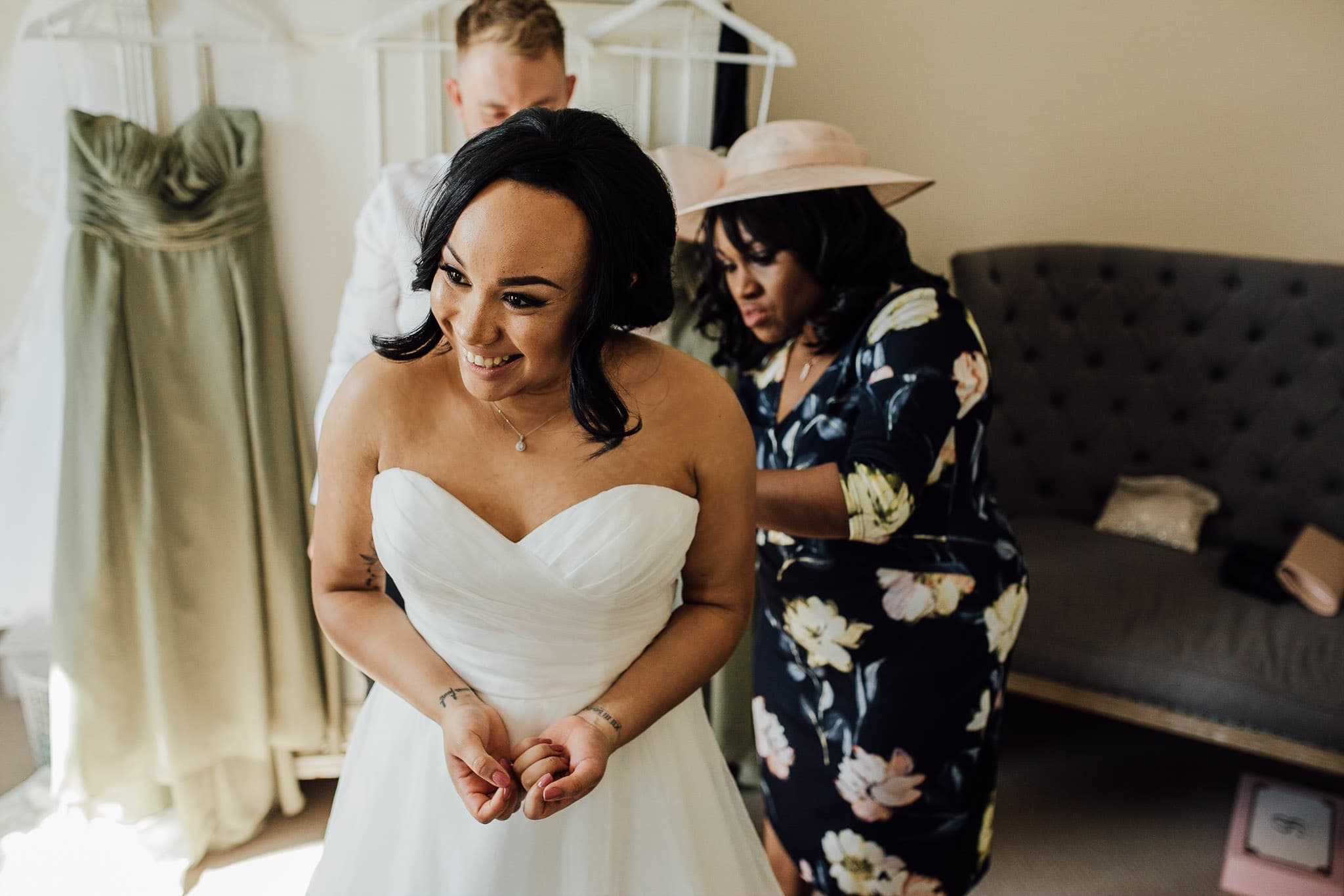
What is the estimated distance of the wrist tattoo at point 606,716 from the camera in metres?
0.98

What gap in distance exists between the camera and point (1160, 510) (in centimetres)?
292

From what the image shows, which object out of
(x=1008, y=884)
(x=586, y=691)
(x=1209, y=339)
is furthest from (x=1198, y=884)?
(x=586, y=691)

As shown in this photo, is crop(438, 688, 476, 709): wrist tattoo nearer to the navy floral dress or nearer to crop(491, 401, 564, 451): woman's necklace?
crop(491, 401, 564, 451): woman's necklace

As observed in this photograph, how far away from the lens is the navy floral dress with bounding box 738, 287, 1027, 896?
1.42 metres

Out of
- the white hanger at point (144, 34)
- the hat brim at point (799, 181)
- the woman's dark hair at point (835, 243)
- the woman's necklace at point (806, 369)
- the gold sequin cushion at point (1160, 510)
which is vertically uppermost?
the white hanger at point (144, 34)

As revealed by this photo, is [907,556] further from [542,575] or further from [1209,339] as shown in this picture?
[1209,339]

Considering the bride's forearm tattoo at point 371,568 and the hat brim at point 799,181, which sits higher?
the hat brim at point 799,181

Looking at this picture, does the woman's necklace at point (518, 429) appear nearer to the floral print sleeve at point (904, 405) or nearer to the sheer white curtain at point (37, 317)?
the floral print sleeve at point (904, 405)

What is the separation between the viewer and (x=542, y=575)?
98 cm

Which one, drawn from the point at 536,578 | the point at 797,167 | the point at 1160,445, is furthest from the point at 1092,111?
the point at 536,578

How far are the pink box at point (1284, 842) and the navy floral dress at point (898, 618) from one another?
3.82 ft

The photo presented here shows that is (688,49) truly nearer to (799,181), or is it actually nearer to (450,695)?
(799,181)

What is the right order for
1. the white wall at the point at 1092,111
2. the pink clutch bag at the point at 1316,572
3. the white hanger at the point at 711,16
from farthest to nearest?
the white wall at the point at 1092,111
the pink clutch bag at the point at 1316,572
the white hanger at the point at 711,16

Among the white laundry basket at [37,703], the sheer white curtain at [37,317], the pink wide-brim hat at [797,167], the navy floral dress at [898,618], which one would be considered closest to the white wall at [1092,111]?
the pink wide-brim hat at [797,167]
